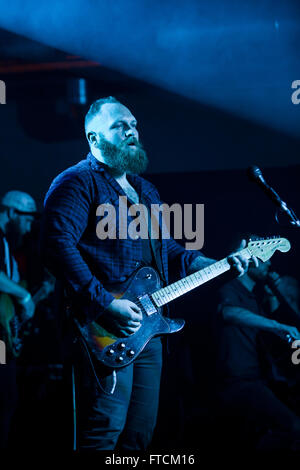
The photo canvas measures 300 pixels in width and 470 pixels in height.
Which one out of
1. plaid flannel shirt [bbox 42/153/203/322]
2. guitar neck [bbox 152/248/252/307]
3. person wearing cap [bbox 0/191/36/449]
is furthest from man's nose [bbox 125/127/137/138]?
person wearing cap [bbox 0/191/36/449]

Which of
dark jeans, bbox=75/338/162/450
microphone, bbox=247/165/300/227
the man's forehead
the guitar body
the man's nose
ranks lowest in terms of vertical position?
dark jeans, bbox=75/338/162/450

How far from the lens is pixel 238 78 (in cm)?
453

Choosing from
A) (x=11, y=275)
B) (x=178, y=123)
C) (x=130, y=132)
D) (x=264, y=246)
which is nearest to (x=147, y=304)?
(x=264, y=246)

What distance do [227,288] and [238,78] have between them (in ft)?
6.44

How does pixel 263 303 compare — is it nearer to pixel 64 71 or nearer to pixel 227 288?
pixel 227 288

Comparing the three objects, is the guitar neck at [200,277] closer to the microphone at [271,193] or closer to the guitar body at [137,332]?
the guitar body at [137,332]

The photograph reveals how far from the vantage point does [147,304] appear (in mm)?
2232

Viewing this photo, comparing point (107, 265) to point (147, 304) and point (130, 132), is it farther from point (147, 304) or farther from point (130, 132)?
point (130, 132)

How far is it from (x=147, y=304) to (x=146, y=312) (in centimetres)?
4

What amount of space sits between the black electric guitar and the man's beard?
1.66ft

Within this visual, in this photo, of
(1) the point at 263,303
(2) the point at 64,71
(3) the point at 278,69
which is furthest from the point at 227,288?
(2) the point at 64,71

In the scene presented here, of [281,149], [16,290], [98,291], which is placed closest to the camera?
[98,291]

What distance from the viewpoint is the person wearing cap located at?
3426 millimetres

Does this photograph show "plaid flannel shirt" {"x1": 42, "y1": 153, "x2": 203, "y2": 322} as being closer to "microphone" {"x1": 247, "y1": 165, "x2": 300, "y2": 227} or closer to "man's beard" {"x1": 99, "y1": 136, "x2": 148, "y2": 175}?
"man's beard" {"x1": 99, "y1": 136, "x2": 148, "y2": 175}
